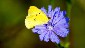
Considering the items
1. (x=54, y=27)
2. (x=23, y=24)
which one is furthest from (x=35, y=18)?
(x=23, y=24)

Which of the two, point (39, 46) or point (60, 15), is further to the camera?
point (39, 46)

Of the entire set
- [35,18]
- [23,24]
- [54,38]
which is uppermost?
[23,24]

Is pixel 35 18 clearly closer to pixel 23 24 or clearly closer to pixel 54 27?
pixel 54 27

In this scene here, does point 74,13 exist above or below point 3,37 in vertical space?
above

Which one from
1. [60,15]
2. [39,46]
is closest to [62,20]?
[60,15]

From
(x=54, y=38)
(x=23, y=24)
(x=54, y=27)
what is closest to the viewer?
(x=54, y=38)

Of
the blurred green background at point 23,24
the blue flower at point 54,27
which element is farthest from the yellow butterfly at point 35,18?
the blurred green background at point 23,24

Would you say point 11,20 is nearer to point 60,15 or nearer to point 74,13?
point 74,13
